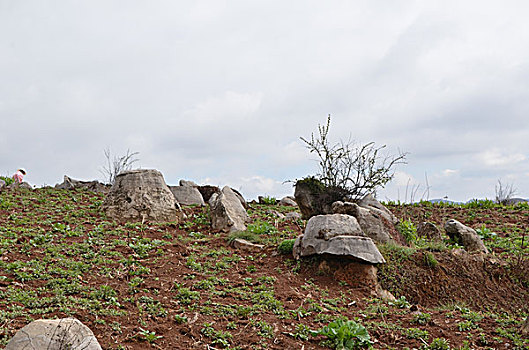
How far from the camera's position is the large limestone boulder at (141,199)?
9.05m

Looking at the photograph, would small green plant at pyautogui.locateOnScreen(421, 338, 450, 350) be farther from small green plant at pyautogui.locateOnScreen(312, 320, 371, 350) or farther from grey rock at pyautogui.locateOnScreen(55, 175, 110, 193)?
grey rock at pyautogui.locateOnScreen(55, 175, 110, 193)

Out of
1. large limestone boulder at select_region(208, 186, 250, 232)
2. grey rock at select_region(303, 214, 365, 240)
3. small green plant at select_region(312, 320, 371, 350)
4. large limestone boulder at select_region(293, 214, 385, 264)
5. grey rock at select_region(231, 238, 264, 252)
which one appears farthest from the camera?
large limestone boulder at select_region(208, 186, 250, 232)

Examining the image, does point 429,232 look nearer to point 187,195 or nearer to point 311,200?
point 311,200

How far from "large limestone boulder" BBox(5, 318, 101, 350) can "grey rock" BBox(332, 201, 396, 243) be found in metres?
5.17

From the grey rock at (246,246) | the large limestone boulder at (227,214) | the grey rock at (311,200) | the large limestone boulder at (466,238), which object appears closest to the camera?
the grey rock at (246,246)

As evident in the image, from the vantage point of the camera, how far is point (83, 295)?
4.97 metres

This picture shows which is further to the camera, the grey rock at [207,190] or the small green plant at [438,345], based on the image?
the grey rock at [207,190]

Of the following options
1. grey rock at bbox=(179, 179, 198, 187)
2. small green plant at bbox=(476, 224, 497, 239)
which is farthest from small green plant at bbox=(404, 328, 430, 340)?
grey rock at bbox=(179, 179, 198, 187)

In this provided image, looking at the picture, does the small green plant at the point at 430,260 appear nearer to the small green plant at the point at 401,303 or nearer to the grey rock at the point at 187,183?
the small green plant at the point at 401,303

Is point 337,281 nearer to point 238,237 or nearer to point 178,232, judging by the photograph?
point 238,237

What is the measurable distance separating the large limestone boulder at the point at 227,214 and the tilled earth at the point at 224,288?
0.30m

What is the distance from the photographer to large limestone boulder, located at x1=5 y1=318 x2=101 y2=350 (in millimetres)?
3209

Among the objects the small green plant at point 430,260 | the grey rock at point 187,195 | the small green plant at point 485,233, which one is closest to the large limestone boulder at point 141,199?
the grey rock at point 187,195

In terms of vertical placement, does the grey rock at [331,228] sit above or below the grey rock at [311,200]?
below
